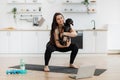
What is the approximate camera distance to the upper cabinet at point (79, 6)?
26.2 ft

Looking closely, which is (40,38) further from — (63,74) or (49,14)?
(63,74)

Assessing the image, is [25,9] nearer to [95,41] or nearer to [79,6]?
[79,6]

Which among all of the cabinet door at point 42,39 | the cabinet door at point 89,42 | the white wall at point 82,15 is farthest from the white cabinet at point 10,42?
the cabinet door at point 89,42

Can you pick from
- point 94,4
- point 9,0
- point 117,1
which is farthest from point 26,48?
point 117,1

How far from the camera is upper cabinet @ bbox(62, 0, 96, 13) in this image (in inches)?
314

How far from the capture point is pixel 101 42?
24.3ft

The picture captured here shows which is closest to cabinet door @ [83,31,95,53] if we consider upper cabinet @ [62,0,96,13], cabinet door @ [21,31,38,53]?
upper cabinet @ [62,0,96,13]

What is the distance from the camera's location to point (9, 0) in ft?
26.3

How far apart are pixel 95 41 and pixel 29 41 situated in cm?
182

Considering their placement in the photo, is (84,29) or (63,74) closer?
(63,74)

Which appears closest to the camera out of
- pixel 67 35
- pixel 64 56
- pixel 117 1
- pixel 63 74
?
pixel 63 74

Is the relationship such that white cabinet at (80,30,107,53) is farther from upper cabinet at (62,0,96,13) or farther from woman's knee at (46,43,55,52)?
woman's knee at (46,43,55,52)

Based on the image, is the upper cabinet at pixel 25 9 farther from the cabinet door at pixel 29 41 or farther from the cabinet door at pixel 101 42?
the cabinet door at pixel 101 42

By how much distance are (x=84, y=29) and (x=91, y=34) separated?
236mm
